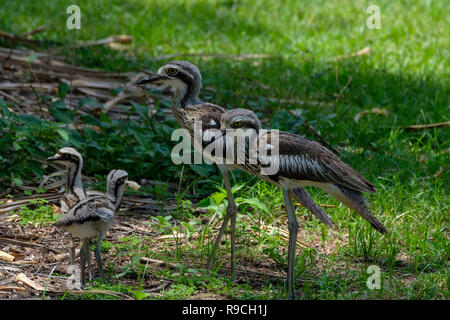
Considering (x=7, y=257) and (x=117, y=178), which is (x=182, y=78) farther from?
(x=7, y=257)

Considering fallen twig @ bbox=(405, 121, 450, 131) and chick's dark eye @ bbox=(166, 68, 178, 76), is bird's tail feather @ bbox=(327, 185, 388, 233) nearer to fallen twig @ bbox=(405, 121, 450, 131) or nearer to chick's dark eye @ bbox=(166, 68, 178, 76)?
chick's dark eye @ bbox=(166, 68, 178, 76)

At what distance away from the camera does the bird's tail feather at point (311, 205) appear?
4852 millimetres

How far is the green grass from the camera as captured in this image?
491 centimetres

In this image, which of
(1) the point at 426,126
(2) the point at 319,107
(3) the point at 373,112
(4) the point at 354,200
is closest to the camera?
(4) the point at 354,200

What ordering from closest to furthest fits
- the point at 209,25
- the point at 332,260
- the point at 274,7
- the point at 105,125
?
the point at 332,260, the point at 105,125, the point at 209,25, the point at 274,7

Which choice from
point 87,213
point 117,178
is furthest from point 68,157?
point 87,213

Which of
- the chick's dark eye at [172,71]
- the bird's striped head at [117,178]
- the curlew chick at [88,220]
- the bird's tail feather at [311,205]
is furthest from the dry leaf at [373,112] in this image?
the curlew chick at [88,220]

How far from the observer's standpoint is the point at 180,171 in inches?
246

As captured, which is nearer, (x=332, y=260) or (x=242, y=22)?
(x=332, y=260)

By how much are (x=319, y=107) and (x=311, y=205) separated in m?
2.84

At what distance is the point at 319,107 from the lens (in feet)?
24.8

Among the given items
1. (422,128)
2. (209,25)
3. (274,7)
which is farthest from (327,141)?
(274,7)

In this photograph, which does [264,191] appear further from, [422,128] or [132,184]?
[422,128]
